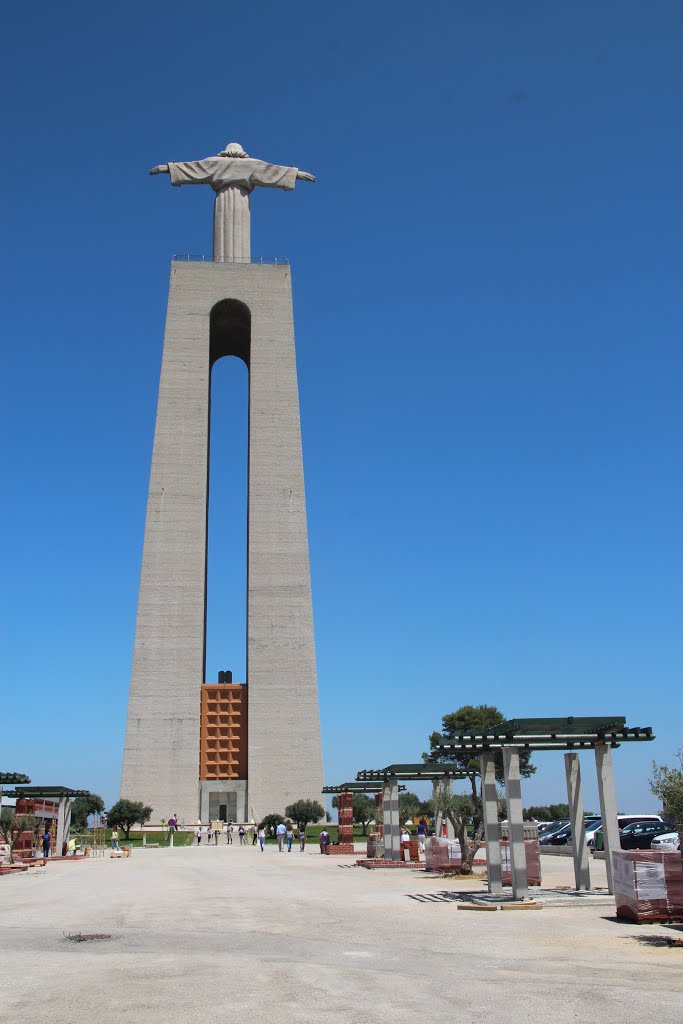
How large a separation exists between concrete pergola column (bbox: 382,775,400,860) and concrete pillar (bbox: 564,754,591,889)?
958 cm

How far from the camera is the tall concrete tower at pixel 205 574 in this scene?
48.6 meters

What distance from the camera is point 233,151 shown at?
60.2 metres

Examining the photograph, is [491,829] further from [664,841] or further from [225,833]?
[225,833]

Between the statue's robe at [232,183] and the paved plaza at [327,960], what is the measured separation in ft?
158

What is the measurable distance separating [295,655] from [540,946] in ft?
134

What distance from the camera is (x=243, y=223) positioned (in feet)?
196

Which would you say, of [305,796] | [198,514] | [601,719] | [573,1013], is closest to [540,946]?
[573,1013]

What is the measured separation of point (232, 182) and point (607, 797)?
167 ft

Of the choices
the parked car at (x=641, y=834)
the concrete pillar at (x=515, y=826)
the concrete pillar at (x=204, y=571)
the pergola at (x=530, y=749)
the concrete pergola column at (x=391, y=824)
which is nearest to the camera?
the concrete pillar at (x=515, y=826)

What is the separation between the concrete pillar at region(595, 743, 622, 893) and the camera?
639 inches

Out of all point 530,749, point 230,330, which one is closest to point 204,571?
point 230,330

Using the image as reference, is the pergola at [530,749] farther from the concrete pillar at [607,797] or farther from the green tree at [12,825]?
the green tree at [12,825]

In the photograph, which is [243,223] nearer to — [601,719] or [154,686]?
[154,686]

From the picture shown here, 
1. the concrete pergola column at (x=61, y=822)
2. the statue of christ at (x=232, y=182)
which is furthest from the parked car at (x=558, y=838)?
the statue of christ at (x=232, y=182)
